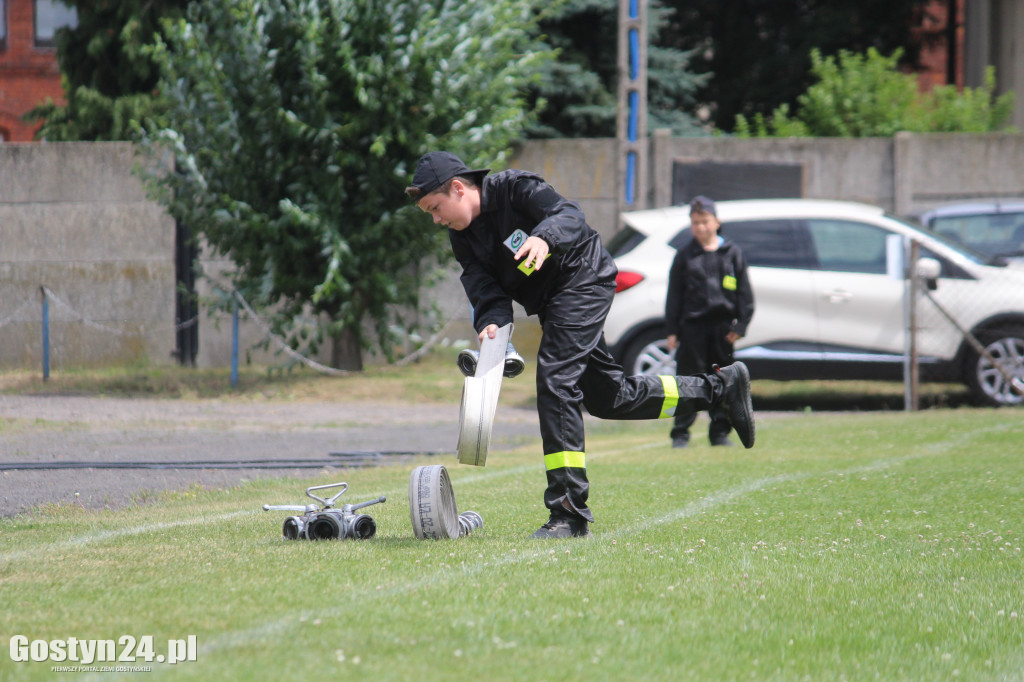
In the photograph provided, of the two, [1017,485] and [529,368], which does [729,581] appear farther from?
[529,368]

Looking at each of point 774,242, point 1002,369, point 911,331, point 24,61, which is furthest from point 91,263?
point 24,61

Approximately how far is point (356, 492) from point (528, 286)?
7.43ft

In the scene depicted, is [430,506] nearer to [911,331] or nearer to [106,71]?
[911,331]

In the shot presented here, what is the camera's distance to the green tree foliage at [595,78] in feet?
68.0

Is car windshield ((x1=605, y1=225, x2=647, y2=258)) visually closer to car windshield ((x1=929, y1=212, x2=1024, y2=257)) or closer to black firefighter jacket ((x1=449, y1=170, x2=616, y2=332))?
car windshield ((x1=929, y1=212, x2=1024, y2=257))

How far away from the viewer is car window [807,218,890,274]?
12.4 m

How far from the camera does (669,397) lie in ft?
20.2

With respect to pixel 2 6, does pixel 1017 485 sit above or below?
below

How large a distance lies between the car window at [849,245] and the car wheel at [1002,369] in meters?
1.28

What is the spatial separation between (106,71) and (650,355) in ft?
45.7

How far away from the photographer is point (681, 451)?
31.0 ft

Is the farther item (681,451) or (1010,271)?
(1010,271)

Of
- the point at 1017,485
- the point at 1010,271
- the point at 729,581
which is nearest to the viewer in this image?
the point at 729,581

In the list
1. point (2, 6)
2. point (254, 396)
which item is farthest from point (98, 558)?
point (2, 6)
